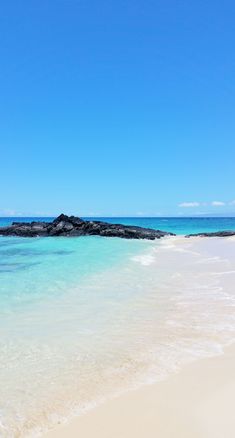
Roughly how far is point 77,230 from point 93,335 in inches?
1763

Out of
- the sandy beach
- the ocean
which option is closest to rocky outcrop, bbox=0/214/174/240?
the ocean

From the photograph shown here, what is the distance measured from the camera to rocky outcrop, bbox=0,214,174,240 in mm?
48656

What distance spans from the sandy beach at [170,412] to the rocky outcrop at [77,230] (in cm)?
4168

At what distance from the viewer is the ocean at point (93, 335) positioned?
202 inches

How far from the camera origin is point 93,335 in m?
7.81

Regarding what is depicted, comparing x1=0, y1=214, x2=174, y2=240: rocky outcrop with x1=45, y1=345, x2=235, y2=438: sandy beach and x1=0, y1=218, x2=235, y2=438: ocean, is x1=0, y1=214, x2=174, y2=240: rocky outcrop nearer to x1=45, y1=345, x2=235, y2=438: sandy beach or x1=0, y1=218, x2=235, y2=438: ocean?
x1=0, y1=218, x2=235, y2=438: ocean

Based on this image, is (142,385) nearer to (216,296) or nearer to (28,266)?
(216,296)

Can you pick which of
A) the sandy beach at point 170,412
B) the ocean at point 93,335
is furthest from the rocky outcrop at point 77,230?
the sandy beach at point 170,412

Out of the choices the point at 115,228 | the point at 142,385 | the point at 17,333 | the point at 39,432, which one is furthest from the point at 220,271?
the point at 115,228

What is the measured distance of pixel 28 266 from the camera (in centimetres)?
1969

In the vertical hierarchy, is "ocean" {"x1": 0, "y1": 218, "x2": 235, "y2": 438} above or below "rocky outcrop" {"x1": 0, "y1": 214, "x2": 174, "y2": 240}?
below

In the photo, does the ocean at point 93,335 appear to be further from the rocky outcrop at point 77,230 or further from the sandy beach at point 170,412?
the rocky outcrop at point 77,230

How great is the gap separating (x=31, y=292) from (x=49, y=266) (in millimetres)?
7226

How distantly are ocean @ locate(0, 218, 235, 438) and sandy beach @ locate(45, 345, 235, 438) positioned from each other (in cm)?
26
